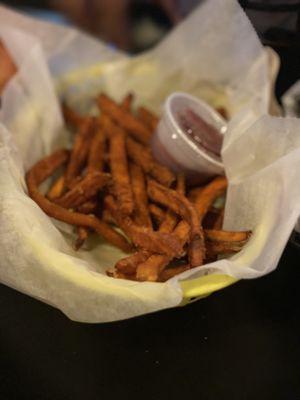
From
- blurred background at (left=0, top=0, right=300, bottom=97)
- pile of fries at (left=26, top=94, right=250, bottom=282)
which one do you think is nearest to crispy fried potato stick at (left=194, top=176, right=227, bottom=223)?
pile of fries at (left=26, top=94, right=250, bottom=282)

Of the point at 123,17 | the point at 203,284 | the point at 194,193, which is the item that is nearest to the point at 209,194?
the point at 194,193

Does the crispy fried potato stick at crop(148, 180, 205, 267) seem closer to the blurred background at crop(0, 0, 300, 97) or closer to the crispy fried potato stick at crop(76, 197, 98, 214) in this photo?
the crispy fried potato stick at crop(76, 197, 98, 214)

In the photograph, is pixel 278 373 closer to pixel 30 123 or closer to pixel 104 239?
pixel 104 239

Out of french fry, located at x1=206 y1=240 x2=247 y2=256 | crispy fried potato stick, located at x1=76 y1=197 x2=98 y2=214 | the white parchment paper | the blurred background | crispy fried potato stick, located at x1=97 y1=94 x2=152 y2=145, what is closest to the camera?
the white parchment paper

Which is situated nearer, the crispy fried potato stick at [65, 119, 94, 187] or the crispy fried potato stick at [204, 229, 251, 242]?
the crispy fried potato stick at [204, 229, 251, 242]

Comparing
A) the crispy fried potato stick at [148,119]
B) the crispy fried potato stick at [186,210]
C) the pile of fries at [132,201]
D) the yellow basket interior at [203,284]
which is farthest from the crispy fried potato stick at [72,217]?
the crispy fried potato stick at [148,119]

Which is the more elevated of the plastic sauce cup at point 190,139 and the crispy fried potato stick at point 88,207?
the plastic sauce cup at point 190,139

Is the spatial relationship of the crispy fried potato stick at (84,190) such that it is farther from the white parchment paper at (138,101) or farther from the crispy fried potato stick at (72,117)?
the crispy fried potato stick at (72,117)
